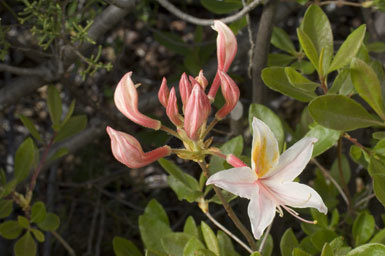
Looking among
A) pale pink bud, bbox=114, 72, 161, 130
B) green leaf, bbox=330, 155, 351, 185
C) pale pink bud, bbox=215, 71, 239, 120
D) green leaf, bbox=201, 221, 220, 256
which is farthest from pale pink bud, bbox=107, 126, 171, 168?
green leaf, bbox=330, 155, 351, 185

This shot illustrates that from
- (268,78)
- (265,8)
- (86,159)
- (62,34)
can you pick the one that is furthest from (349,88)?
(86,159)

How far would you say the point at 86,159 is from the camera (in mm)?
2178

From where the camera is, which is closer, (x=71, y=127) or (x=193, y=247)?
(x=193, y=247)

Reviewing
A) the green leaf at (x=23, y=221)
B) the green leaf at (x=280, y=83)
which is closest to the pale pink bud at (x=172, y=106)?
the green leaf at (x=280, y=83)

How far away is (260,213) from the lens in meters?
0.82

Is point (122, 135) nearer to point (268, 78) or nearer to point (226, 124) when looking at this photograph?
point (268, 78)

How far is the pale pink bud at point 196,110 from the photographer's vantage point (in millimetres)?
807

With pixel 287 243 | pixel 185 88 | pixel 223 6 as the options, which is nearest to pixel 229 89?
pixel 185 88

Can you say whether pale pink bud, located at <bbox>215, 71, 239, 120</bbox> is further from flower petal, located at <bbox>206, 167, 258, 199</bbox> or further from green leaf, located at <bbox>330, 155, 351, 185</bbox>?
green leaf, located at <bbox>330, 155, 351, 185</bbox>

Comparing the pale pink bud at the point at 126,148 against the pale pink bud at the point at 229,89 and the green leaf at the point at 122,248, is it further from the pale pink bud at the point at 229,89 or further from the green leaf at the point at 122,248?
the green leaf at the point at 122,248

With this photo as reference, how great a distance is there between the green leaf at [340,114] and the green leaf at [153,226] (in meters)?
0.49

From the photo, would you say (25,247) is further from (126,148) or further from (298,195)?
(298,195)

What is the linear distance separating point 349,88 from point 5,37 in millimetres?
873

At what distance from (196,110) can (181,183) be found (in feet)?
1.38
